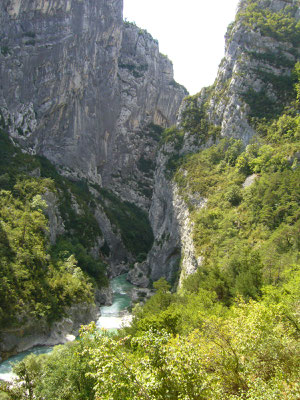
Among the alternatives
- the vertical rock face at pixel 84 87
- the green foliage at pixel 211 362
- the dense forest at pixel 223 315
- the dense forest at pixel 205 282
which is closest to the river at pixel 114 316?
the dense forest at pixel 205 282

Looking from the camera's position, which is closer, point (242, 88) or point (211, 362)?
point (211, 362)

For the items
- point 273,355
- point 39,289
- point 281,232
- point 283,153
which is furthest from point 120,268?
point 273,355

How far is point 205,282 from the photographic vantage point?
3177 centimetres

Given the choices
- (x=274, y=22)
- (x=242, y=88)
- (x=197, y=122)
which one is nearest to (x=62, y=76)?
(x=197, y=122)

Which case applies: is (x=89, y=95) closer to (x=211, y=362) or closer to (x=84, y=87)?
(x=84, y=87)

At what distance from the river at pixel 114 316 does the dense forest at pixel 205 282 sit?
13.7 feet

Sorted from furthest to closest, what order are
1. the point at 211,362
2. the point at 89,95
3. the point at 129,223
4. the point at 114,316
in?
the point at 129,223, the point at 89,95, the point at 114,316, the point at 211,362

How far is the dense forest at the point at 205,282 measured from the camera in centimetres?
1027

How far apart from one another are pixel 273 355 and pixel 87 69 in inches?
3973

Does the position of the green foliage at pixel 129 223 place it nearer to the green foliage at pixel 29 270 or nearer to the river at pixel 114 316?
the river at pixel 114 316

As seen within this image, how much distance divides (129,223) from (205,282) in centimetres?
7075

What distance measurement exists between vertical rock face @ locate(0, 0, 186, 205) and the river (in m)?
41.4

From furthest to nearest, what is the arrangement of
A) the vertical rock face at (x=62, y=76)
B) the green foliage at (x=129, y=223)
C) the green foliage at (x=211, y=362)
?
the green foliage at (x=129, y=223), the vertical rock face at (x=62, y=76), the green foliage at (x=211, y=362)

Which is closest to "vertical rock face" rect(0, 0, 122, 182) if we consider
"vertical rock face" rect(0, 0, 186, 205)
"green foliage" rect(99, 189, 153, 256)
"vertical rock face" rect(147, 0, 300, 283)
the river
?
"vertical rock face" rect(0, 0, 186, 205)
